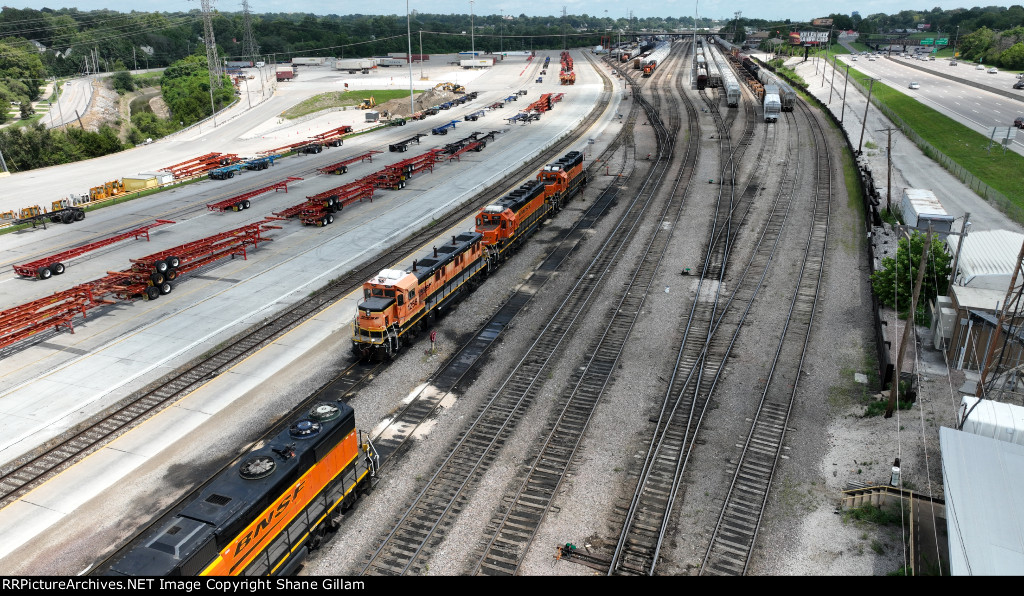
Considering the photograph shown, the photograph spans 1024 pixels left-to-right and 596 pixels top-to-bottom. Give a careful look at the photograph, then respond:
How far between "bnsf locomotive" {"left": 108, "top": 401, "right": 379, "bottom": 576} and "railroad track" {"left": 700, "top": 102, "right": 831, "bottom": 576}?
1085cm

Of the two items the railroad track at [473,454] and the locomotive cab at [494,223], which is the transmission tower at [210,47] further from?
the railroad track at [473,454]

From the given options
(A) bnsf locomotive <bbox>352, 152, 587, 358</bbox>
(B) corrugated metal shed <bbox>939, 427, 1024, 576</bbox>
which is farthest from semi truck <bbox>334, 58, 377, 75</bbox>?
(B) corrugated metal shed <bbox>939, 427, 1024, 576</bbox>

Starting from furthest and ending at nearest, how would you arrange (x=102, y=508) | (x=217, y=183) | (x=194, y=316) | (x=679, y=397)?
(x=217, y=183) → (x=194, y=316) → (x=679, y=397) → (x=102, y=508)

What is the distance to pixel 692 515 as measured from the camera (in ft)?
68.3

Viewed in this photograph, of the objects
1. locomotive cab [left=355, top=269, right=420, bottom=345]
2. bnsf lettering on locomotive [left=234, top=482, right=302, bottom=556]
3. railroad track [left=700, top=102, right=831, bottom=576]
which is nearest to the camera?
bnsf lettering on locomotive [left=234, top=482, right=302, bottom=556]

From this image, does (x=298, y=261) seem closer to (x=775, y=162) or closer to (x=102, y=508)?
(x=102, y=508)

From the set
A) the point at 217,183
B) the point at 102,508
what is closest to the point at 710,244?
the point at 102,508

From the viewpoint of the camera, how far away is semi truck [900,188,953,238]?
43.5 meters


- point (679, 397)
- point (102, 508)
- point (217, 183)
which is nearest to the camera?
point (102, 508)

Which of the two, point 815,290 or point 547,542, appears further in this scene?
point 815,290

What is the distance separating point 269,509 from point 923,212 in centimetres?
4458

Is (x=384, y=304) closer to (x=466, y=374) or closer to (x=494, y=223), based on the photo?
(x=466, y=374)

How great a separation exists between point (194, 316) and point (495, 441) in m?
20.1

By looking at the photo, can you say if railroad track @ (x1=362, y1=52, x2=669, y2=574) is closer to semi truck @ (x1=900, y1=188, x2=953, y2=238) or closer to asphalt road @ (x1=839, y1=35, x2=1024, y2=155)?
semi truck @ (x1=900, y1=188, x2=953, y2=238)
